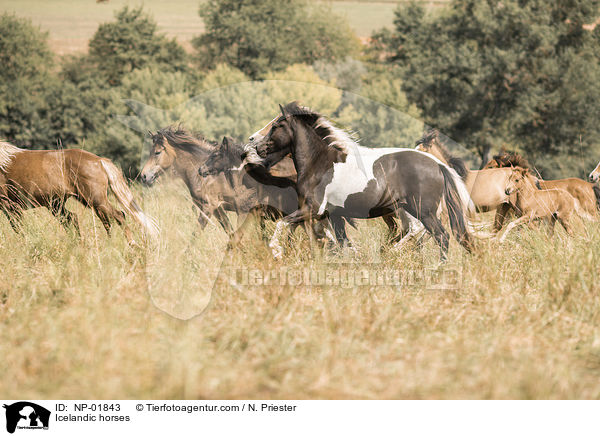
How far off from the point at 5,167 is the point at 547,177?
3111 cm

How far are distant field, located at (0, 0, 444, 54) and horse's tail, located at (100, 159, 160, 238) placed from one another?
43.3 metres

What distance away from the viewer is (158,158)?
7430mm

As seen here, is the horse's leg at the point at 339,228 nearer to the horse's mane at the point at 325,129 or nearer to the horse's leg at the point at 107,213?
the horse's mane at the point at 325,129

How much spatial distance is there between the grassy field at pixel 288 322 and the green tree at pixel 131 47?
121 ft

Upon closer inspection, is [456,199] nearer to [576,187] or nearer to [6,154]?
[576,187]

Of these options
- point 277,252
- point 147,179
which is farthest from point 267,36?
point 277,252

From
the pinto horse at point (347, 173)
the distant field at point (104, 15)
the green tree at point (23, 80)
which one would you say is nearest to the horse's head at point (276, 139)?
the pinto horse at point (347, 173)

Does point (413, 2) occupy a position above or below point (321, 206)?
above

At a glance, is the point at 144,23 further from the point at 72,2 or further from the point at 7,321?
the point at 7,321

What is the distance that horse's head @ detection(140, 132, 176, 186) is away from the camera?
7343 mm

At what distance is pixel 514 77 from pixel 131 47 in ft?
91.0

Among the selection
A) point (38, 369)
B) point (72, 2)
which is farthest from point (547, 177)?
point (72, 2)

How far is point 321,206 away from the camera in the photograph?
→ 19.3 feet
